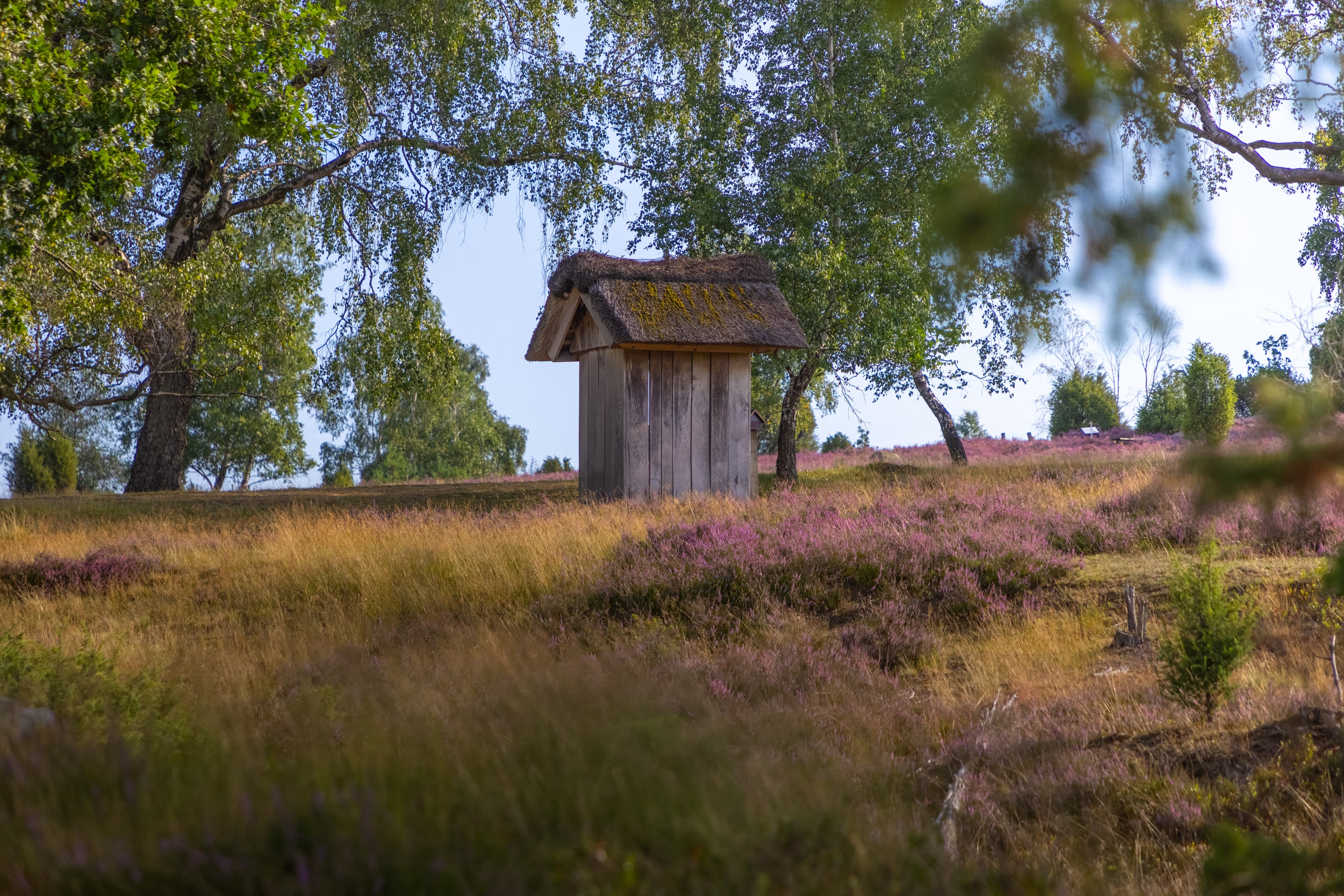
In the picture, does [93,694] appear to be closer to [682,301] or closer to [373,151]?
[682,301]

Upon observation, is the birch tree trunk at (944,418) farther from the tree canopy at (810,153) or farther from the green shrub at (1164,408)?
the green shrub at (1164,408)

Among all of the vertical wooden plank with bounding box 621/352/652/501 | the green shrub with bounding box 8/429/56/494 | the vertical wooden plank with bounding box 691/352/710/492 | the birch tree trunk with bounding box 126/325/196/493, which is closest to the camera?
the vertical wooden plank with bounding box 621/352/652/501

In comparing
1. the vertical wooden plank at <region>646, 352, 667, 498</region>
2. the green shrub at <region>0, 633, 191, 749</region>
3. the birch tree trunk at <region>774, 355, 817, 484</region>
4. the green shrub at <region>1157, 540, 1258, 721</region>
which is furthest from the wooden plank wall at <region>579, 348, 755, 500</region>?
the green shrub at <region>1157, 540, 1258, 721</region>

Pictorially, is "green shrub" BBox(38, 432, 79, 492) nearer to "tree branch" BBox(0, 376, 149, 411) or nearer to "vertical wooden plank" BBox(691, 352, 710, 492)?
"tree branch" BBox(0, 376, 149, 411)

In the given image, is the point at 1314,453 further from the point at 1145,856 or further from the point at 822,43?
the point at 822,43

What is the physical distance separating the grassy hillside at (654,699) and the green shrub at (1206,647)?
154 mm

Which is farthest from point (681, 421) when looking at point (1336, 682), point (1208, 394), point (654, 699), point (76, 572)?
point (1208, 394)

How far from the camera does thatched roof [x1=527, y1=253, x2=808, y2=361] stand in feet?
42.6

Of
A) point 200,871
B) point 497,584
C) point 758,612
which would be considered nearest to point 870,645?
point 758,612

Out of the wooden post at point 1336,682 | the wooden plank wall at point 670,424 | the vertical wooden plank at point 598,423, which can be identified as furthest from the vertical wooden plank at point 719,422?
the wooden post at point 1336,682

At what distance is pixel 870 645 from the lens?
6.55m

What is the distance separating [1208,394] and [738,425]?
13285mm

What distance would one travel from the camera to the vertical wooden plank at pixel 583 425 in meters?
15.1

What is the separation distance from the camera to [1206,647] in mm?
4730
